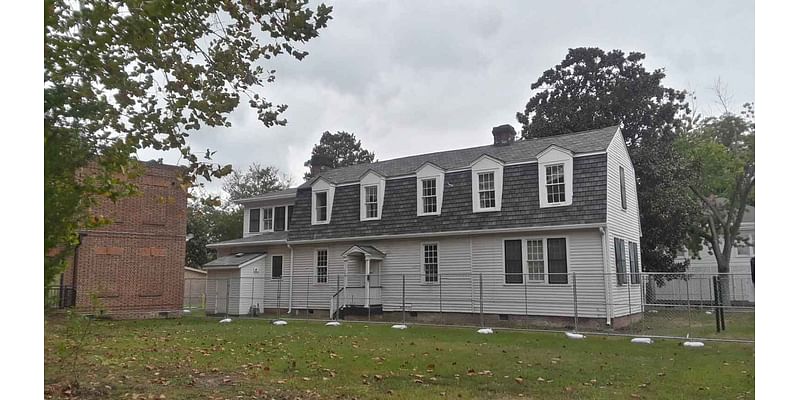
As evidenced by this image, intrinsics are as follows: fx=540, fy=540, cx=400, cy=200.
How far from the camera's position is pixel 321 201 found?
1656 centimetres

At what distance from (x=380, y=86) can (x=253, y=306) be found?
352 inches

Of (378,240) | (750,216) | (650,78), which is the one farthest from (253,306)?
(750,216)

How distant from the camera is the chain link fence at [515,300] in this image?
10.9m

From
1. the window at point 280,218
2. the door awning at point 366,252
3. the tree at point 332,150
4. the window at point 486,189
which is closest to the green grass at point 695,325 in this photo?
the window at point 486,189

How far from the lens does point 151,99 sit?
15.4 feet

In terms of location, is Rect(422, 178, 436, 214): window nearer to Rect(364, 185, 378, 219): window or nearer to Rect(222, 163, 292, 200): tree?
Rect(364, 185, 378, 219): window

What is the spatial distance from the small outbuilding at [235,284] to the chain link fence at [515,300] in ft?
0.11

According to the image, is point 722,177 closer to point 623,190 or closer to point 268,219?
point 623,190

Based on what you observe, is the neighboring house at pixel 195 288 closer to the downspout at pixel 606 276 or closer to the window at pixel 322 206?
the window at pixel 322 206

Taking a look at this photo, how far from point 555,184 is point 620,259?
2.29 meters

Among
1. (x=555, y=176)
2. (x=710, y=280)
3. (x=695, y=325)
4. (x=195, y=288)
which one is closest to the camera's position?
(x=710, y=280)

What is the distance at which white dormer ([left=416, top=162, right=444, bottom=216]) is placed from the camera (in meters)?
14.5

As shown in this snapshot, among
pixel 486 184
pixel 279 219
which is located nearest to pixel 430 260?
pixel 486 184
